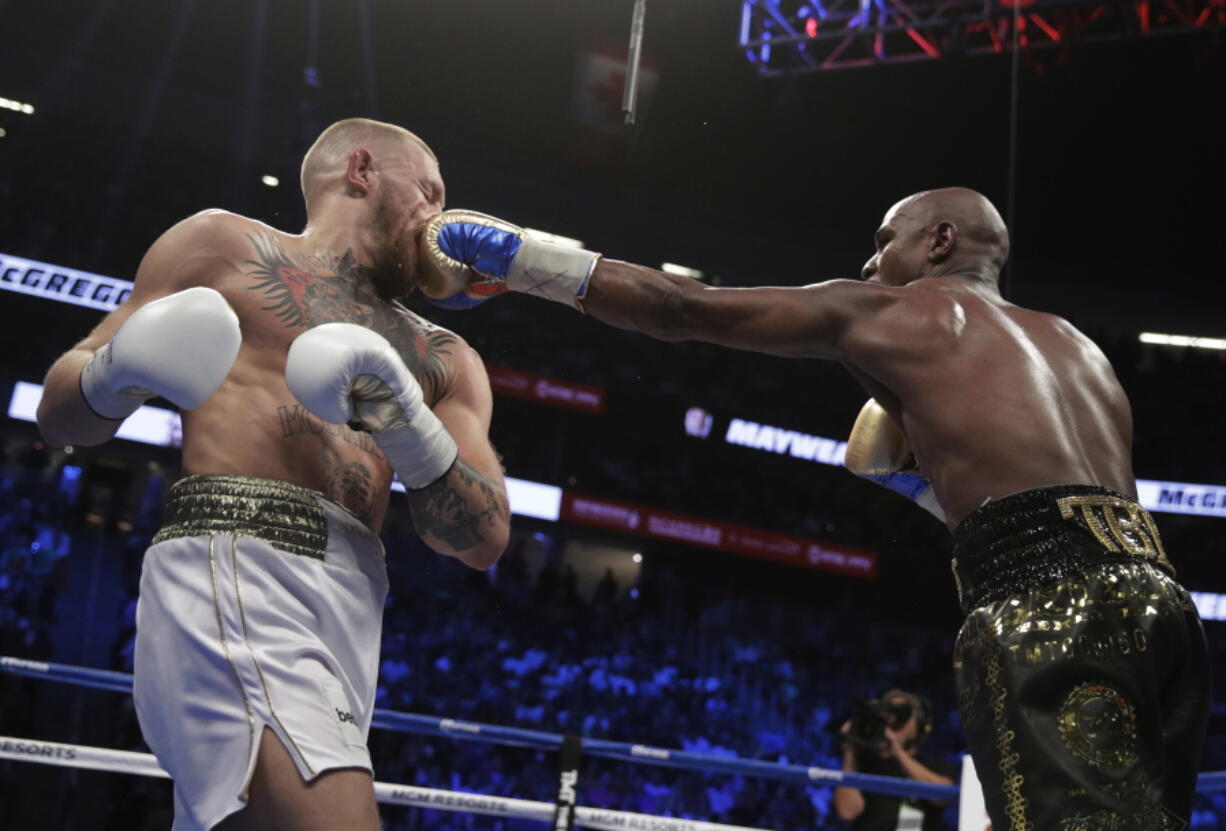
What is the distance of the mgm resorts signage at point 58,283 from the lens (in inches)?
387

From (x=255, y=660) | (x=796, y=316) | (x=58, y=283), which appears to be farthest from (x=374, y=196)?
(x=58, y=283)

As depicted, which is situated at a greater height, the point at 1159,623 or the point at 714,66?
the point at 714,66

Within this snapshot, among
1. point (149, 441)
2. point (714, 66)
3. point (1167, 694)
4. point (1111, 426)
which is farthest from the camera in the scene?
point (714, 66)

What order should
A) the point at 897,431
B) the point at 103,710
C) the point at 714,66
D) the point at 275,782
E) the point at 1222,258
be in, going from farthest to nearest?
1. the point at 1222,258
2. the point at 714,66
3. the point at 103,710
4. the point at 897,431
5. the point at 275,782

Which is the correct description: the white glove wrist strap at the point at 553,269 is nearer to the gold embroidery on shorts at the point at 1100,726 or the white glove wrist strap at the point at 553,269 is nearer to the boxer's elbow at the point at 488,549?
the boxer's elbow at the point at 488,549

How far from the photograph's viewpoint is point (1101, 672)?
5.13 feet

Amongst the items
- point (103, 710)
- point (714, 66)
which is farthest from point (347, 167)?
point (714, 66)

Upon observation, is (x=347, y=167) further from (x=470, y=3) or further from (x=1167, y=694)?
(x=470, y=3)

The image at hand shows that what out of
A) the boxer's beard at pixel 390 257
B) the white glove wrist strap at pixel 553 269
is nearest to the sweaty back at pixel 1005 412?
the white glove wrist strap at pixel 553 269

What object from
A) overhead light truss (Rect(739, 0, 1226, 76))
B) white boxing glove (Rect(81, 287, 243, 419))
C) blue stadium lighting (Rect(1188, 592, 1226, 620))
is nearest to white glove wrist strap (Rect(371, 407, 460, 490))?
white boxing glove (Rect(81, 287, 243, 419))

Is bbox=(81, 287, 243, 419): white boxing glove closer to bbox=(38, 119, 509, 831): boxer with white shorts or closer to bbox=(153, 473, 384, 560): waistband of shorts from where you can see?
bbox=(38, 119, 509, 831): boxer with white shorts

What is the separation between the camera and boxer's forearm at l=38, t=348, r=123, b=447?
1.74m

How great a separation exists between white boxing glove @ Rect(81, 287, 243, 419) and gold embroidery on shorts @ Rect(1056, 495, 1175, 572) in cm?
129

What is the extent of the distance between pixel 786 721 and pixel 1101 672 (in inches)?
384
